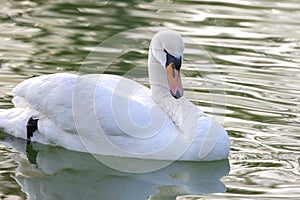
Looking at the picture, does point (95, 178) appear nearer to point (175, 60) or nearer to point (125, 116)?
point (125, 116)

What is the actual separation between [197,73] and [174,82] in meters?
2.99

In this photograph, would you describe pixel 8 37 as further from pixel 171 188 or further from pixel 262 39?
pixel 171 188

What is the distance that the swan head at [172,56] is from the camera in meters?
8.76

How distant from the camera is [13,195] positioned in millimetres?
7953

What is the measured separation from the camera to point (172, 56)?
8.88m

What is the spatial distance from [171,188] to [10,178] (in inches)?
53.7

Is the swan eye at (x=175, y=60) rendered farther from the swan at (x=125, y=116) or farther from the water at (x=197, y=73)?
the water at (x=197, y=73)

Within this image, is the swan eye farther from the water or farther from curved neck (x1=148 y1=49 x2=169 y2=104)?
the water

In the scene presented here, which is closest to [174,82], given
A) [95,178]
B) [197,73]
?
[95,178]

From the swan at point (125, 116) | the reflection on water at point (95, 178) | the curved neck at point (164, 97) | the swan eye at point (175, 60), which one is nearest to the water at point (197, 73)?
the reflection on water at point (95, 178)

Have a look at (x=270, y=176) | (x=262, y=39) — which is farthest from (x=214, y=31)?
(x=270, y=176)

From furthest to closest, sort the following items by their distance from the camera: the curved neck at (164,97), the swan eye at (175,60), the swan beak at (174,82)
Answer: the curved neck at (164,97)
the swan eye at (175,60)
the swan beak at (174,82)

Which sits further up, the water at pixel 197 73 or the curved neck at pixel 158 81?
the curved neck at pixel 158 81

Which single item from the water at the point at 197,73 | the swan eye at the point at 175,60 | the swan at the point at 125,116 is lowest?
the water at the point at 197,73
